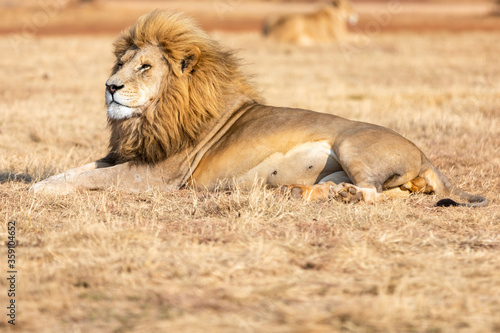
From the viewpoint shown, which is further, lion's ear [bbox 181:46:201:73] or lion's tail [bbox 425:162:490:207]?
lion's ear [bbox 181:46:201:73]

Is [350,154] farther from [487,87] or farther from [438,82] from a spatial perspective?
[438,82]

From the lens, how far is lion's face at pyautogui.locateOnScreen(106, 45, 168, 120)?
5625 mm

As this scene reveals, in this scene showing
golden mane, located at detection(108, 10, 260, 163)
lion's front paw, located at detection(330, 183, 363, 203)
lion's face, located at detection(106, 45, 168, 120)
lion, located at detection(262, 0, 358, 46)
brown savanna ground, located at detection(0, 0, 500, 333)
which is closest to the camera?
brown savanna ground, located at detection(0, 0, 500, 333)

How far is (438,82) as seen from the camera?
44.9 ft

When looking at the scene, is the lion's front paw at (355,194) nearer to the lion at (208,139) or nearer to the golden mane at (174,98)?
the lion at (208,139)

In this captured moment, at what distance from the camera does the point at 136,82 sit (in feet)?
18.7

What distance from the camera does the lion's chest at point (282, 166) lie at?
5.49m

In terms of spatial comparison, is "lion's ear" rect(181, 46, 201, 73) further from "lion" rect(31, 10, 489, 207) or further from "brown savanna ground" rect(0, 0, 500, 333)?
"brown savanna ground" rect(0, 0, 500, 333)

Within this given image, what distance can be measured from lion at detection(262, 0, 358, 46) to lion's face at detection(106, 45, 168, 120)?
17025mm

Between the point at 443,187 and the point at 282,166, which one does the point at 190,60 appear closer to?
the point at 282,166

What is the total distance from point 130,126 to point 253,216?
1.63 metres

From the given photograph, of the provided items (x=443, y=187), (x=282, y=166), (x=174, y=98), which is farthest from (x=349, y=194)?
(x=174, y=98)

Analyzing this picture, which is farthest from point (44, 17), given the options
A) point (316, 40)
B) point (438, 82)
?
point (438, 82)

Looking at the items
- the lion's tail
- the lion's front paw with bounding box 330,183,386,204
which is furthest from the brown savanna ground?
the lion's tail
